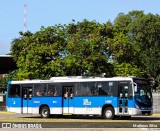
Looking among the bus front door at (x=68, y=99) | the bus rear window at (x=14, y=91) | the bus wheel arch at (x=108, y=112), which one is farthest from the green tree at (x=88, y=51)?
the bus wheel arch at (x=108, y=112)

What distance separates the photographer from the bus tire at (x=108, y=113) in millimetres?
30834

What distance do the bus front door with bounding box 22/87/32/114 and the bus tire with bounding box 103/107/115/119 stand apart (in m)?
6.20

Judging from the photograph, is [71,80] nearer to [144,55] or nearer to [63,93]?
[63,93]

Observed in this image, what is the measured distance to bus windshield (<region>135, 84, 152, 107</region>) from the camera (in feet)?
99.4

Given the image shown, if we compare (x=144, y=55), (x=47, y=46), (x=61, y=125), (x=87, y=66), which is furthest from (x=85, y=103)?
(x=144, y=55)

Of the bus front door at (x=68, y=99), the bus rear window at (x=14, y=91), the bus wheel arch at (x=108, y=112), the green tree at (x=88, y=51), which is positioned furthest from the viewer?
the green tree at (x=88, y=51)

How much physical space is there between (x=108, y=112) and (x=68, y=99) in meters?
3.32

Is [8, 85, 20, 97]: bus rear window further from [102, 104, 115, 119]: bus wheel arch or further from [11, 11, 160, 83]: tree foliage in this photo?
[11, 11, 160, 83]: tree foliage

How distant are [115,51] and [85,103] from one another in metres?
13.1

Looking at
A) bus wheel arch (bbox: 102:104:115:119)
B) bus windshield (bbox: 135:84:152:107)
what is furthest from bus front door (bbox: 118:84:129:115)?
bus windshield (bbox: 135:84:152:107)

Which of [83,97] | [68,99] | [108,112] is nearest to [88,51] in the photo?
[68,99]

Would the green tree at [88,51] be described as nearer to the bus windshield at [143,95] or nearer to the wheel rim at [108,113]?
the wheel rim at [108,113]

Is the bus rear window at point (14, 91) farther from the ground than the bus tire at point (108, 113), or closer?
farther from the ground

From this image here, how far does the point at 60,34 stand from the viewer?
150 ft
